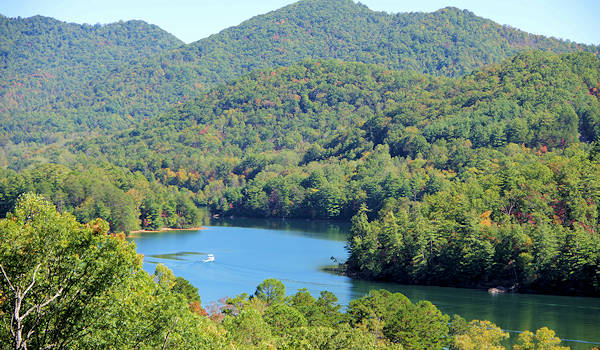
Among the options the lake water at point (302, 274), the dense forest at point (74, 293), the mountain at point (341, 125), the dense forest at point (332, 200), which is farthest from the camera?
the mountain at point (341, 125)

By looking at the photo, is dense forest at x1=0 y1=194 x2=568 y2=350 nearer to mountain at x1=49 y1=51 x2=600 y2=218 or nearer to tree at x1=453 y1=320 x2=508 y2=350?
tree at x1=453 y1=320 x2=508 y2=350

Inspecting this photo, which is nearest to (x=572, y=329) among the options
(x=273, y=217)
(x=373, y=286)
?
(x=373, y=286)

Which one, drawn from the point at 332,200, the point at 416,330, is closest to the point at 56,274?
the point at 416,330

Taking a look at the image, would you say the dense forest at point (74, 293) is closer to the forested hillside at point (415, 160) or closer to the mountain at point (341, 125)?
the forested hillside at point (415, 160)

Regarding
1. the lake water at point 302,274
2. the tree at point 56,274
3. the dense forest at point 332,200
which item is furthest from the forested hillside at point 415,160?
the tree at point 56,274

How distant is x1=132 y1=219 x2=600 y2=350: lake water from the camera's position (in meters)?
43.5

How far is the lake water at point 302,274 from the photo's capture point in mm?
43500

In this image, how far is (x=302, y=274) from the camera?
195 feet

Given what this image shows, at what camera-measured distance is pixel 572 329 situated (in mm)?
40531

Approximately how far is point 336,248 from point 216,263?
14010mm

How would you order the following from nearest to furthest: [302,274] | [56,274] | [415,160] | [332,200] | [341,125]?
[56,274] < [302,274] < [332,200] < [415,160] < [341,125]

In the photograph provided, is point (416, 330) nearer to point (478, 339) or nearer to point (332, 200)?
point (478, 339)

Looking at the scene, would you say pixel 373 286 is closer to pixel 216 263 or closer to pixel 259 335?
pixel 216 263

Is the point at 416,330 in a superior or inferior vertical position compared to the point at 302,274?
superior
